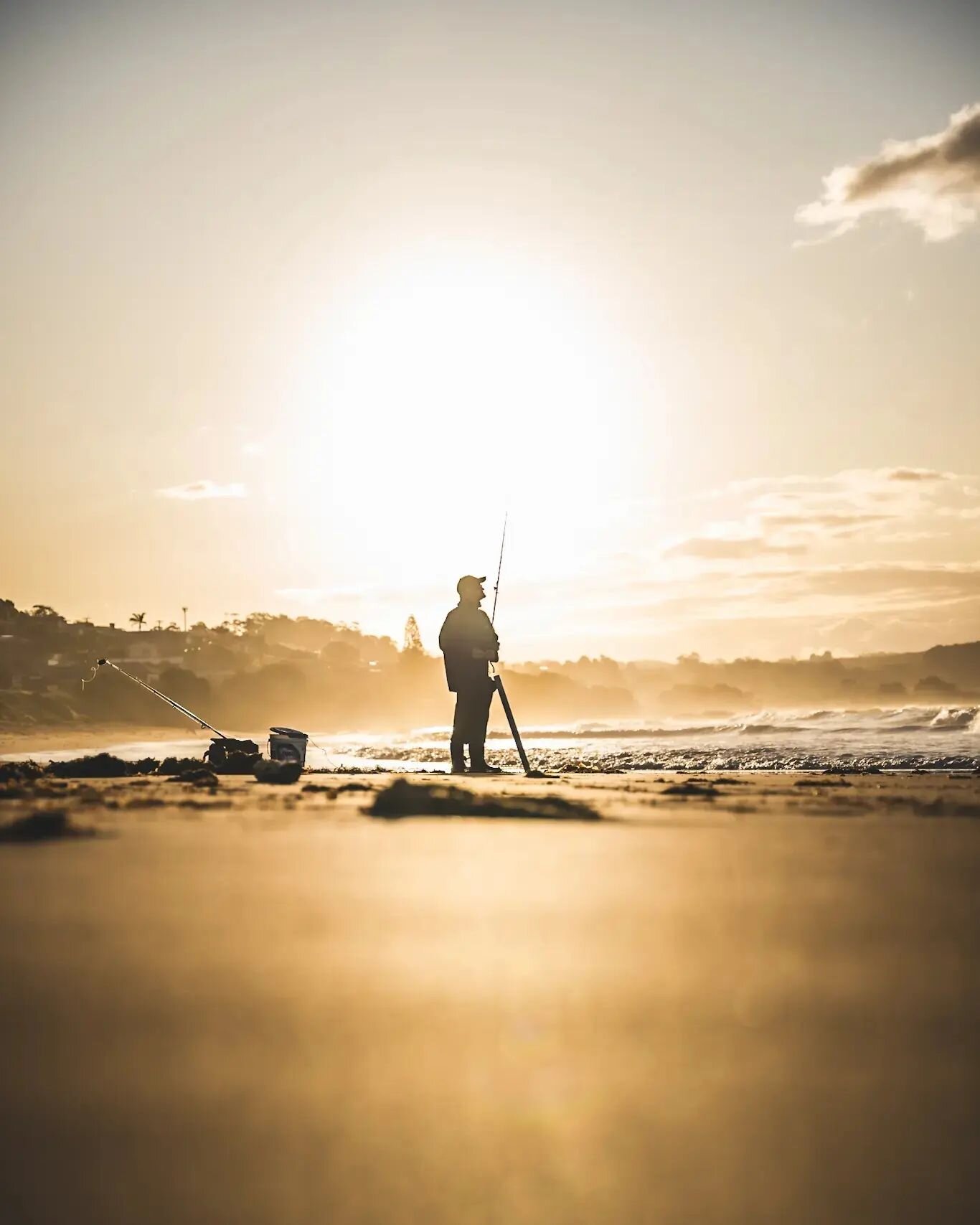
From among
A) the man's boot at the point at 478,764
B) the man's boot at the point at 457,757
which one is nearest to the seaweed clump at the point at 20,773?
the man's boot at the point at 457,757

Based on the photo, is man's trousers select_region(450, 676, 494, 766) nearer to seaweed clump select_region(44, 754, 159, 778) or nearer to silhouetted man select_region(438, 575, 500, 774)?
silhouetted man select_region(438, 575, 500, 774)

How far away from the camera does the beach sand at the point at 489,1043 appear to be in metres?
1.50

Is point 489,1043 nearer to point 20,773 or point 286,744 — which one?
point 20,773

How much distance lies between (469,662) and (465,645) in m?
0.26

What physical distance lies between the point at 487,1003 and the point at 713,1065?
0.63m

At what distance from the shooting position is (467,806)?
806 centimetres

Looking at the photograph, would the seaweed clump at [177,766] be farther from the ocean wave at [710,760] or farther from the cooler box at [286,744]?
the ocean wave at [710,760]

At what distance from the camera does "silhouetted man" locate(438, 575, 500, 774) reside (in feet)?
52.3

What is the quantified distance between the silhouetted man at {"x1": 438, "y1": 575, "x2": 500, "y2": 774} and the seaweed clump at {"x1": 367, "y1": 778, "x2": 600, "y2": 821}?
23.5 feet

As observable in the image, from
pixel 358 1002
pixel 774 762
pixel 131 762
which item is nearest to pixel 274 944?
pixel 358 1002

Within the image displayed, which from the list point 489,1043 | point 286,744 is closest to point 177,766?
point 286,744

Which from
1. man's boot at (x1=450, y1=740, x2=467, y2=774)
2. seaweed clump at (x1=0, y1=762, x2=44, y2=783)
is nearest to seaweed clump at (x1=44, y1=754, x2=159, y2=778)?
seaweed clump at (x1=0, y1=762, x2=44, y2=783)

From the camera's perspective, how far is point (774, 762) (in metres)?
18.1

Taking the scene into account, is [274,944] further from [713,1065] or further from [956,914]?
[956,914]
